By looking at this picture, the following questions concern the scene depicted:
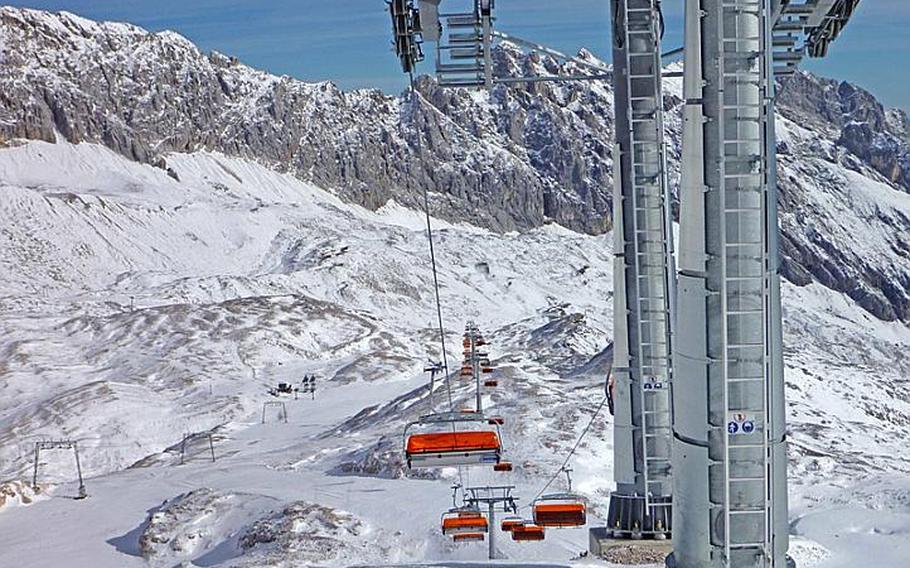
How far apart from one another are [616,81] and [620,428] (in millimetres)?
5336

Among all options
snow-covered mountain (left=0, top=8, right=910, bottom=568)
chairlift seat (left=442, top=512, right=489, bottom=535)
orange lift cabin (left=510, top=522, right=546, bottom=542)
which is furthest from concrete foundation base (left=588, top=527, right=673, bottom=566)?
snow-covered mountain (left=0, top=8, right=910, bottom=568)

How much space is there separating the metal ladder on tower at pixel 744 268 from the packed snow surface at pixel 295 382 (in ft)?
24.8

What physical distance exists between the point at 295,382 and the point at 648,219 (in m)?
59.4

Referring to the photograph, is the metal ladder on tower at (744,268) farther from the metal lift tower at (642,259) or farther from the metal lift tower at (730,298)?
the metal lift tower at (642,259)

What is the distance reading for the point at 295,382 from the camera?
70.9 meters

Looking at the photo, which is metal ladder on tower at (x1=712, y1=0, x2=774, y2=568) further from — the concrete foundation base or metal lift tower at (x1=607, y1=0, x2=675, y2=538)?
the concrete foundation base

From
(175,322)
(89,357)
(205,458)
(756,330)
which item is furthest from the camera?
(175,322)

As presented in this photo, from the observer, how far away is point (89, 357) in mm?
80250

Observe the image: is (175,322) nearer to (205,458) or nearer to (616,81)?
(205,458)

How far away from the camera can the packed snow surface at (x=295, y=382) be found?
28.5 metres

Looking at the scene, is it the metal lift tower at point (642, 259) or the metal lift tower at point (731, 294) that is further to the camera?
the metal lift tower at point (642, 259)

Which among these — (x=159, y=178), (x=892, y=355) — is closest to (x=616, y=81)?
(x=892, y=355)

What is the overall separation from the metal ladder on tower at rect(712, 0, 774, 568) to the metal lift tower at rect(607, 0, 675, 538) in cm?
421

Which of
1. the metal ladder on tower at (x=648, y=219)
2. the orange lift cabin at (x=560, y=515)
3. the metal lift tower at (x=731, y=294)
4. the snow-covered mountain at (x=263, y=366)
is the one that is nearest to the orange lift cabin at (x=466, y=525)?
the orange lift cabin at (x=560, y=515)
